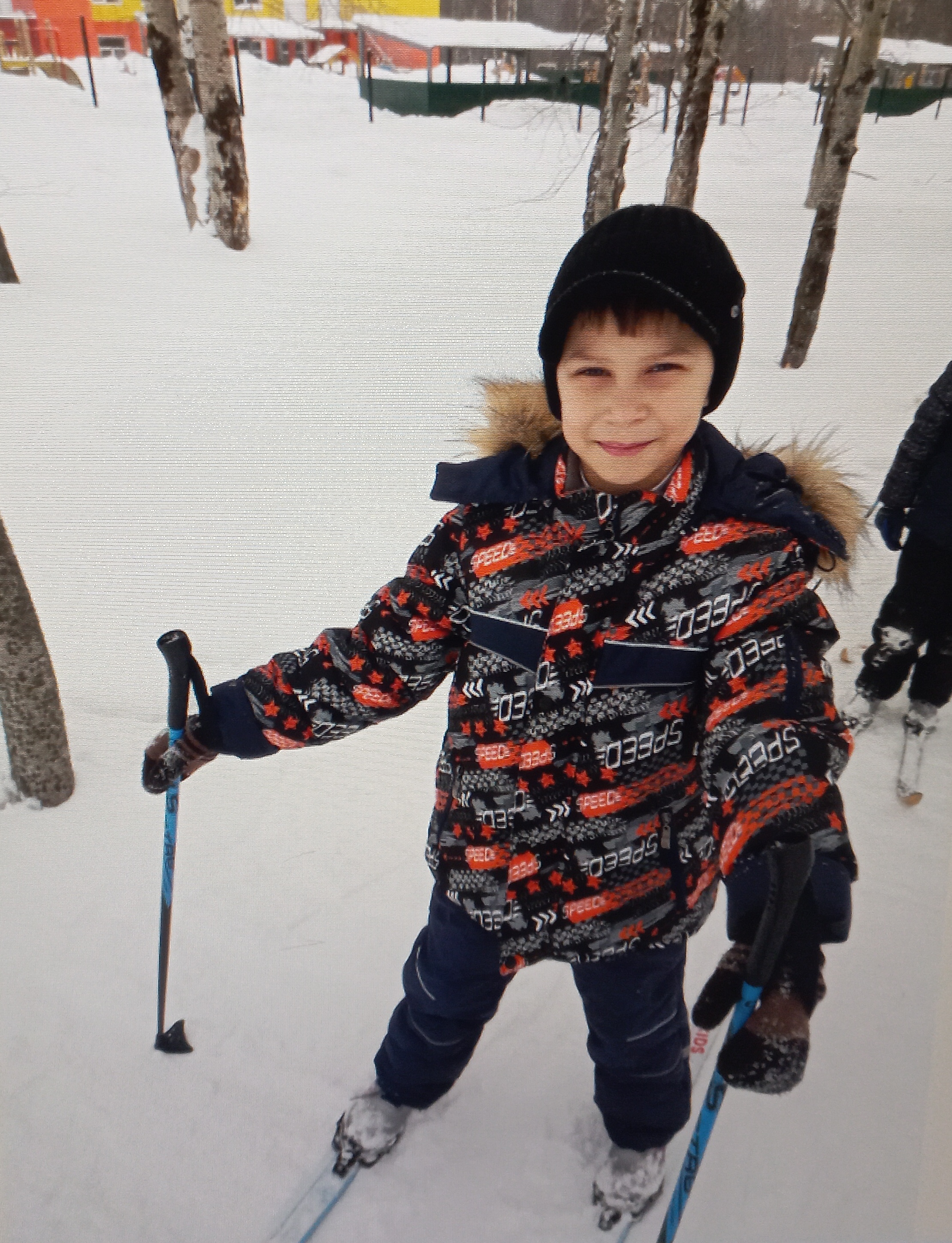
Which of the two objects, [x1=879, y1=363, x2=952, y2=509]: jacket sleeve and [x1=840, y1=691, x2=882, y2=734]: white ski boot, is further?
[x1=840, y1=691, x2=882, y2=734]: white ski boot

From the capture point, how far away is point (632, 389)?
1024mm

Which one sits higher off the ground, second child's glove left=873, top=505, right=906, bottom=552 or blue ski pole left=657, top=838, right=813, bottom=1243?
blue ski pole left=657, top=838, right=813, bottom=1243

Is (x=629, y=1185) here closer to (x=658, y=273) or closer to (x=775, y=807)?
(x=775, y=807)

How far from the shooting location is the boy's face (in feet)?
3.32

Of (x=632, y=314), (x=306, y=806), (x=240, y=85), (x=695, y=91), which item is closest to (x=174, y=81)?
(x=695, y=91)

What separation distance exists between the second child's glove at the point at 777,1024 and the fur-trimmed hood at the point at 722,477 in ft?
1.74

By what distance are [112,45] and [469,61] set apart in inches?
431

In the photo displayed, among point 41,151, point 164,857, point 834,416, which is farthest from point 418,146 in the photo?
point 164,857

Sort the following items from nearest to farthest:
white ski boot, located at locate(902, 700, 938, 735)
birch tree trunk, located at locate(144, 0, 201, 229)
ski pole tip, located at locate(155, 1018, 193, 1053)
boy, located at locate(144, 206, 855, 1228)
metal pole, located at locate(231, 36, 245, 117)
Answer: boy, located at locate(144, 206, 855, 1228) < ski pole tip, located at locate(155, 1018, 193, 1053) < white ski boot, located at locate(902, 700, 938, 735) < birch tree trunk, located at locate(144, 0, 201, 229) < metal pole, located at locate(231, 36, 245, 117)

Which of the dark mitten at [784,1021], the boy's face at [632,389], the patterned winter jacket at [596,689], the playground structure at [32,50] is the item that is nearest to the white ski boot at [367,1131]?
the patterned winter jacket at [596,689]

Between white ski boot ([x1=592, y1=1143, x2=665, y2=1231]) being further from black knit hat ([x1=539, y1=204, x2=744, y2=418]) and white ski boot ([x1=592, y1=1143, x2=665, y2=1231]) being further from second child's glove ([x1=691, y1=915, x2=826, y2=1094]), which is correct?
black knit hat ([x1=539, y1=204, x2=744, y2=418])

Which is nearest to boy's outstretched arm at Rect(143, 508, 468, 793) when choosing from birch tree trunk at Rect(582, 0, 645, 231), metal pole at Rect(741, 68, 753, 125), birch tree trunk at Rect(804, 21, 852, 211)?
birch tree trunk at Rect(582, 0, 645, 231)

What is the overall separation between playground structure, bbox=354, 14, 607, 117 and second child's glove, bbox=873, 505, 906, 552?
367 inches

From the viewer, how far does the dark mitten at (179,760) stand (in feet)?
4.55
